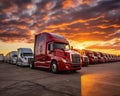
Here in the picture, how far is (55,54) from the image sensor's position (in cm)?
1493

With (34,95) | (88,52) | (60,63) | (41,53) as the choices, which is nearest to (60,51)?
(60,63)

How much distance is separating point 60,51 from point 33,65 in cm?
628

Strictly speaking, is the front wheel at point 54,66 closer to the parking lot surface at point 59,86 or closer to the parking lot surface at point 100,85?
the parking lot surface at point 100,85

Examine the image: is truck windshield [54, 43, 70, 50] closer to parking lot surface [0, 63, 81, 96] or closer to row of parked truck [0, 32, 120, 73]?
row of parked truck [0, 32, 120, 73]

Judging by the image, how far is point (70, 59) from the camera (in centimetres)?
1434

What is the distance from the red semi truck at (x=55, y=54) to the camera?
1434 cm

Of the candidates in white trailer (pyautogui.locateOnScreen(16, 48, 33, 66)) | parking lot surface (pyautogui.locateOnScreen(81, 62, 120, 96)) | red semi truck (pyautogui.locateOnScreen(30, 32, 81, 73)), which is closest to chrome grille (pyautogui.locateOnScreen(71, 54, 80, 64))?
red semi truck (pyautogui.locateOnScreen(30, 32, 81, 73))

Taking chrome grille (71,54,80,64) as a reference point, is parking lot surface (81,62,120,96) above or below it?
below

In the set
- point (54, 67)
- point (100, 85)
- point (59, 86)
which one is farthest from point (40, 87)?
point (54, 67)

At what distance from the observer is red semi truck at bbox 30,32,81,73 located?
14.3m

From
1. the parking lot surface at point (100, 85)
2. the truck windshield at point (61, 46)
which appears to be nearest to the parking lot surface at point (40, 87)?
the parking lot surface at point (100, 85)

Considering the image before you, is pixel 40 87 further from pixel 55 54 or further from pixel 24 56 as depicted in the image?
pixel 24 56

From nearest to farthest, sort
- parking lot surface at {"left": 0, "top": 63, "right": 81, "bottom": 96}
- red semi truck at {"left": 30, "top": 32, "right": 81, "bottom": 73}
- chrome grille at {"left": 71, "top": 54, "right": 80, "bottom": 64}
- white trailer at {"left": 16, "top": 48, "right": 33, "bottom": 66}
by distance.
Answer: parking lot surface at {"left": 0, "top": 63, "right": 81, "bottom": 96}
red semi truck at {"left": 30, "top": 32, "right": 81, "bottom": 73}
chrome grille at {"left": 71, "top": 54, "right": 80, "bottom": 64}
white trailer at {"left": 16, "top": 48, "right": 33, "bottom": 66}

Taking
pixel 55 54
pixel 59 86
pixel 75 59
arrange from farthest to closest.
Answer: pixel 55 54 → pixel 75 59 → pixel 59 86
